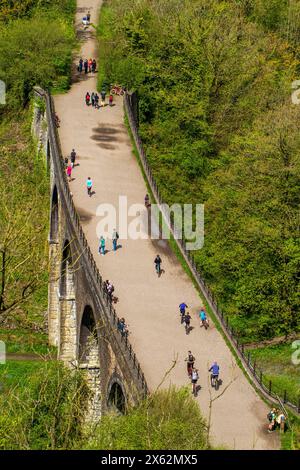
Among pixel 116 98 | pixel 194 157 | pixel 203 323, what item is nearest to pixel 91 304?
pixel 203 323

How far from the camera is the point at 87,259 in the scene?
2172 inches

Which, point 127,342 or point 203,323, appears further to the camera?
point 203,323

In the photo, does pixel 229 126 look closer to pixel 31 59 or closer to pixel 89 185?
pixel 89 185

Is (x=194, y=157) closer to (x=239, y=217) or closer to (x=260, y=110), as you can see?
(x=260, y=110)

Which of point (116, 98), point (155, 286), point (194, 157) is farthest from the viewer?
point (116, 98)

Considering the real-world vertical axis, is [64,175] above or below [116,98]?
below

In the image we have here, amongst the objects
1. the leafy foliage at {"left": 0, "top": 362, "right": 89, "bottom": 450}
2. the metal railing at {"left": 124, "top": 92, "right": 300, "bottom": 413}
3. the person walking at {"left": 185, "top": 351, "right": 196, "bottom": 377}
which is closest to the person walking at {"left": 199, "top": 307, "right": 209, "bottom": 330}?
the metal railing at {"left": 124, "top": 92, "right": 300, "bottom": 413}

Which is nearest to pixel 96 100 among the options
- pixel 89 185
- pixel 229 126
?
pixel 229 126

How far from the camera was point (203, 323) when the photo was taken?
5025 cm

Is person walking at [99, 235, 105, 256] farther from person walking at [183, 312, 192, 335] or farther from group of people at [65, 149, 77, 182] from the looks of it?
group of people at [65, 149, 77, 182]

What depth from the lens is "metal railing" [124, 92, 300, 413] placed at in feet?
149

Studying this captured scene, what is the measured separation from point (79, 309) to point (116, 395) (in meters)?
12.8

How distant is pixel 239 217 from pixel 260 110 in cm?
1557
